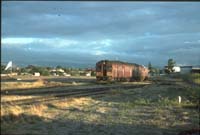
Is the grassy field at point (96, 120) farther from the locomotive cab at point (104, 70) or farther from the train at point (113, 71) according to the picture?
the train at point (113, 71)

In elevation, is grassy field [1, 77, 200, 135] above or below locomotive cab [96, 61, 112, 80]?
below

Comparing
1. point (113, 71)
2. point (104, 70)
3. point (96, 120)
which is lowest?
point (96, 120)

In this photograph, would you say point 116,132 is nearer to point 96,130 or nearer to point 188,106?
point 96,130

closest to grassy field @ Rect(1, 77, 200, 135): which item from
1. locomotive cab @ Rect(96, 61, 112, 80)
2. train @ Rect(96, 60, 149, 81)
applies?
locomotive cab @ Rect(96, 61, 112, 80)

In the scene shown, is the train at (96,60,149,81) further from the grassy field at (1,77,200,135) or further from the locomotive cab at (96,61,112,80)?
the grassy field at (1,77,200,135)

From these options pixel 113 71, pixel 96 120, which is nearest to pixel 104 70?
pixel 113 71

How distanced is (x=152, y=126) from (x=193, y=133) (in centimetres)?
218

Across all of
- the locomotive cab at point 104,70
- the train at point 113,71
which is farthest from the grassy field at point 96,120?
the train at point 113,71

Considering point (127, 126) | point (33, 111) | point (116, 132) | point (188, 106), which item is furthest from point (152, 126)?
point (188, 106)

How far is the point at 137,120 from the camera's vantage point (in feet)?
59.6

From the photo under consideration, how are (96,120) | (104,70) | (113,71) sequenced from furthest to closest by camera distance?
(104,70) < (113,71) < (96,120)

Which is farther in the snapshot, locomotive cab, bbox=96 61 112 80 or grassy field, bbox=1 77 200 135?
locomotive cab, bbox=96 61 112 80

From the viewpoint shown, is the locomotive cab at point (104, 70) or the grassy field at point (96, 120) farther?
the locomotive cab at point (104, 70)

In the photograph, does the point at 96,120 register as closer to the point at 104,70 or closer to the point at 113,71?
the point at 113,71
